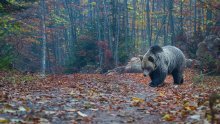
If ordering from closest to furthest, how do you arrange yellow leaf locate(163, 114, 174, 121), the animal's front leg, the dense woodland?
yellow leaf locate(163, 114, 174, 121) < the dense woodland < the animal's front leg

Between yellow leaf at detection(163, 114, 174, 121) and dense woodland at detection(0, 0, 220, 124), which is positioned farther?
dense woodland at detection(0, 0, 220, 124)

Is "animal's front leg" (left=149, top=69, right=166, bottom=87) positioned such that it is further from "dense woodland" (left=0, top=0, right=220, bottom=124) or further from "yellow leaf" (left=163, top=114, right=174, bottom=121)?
"yellow leaf" (left=163, top=114, right=174, bottom=121)

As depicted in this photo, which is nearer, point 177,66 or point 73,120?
point 73,120

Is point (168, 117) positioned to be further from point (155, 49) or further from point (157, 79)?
point (155, 49)

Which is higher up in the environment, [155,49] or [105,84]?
[155,49]

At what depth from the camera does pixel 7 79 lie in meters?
16.2

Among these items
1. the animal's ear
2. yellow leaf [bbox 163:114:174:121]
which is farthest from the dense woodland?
the animal's ear

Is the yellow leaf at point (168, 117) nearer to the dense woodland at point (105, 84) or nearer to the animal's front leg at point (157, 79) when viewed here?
the dense woodland at point (105, 84)

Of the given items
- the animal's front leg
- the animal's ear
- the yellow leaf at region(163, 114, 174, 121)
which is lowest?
the animal's front leg

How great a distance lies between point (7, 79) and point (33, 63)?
119ft

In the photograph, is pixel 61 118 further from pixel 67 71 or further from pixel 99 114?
pixel 67 71

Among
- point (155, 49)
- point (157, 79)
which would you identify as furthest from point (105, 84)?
point (155, 49)

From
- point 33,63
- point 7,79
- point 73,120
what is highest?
point 73,120

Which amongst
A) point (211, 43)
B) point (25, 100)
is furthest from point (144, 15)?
point (25, 100)
